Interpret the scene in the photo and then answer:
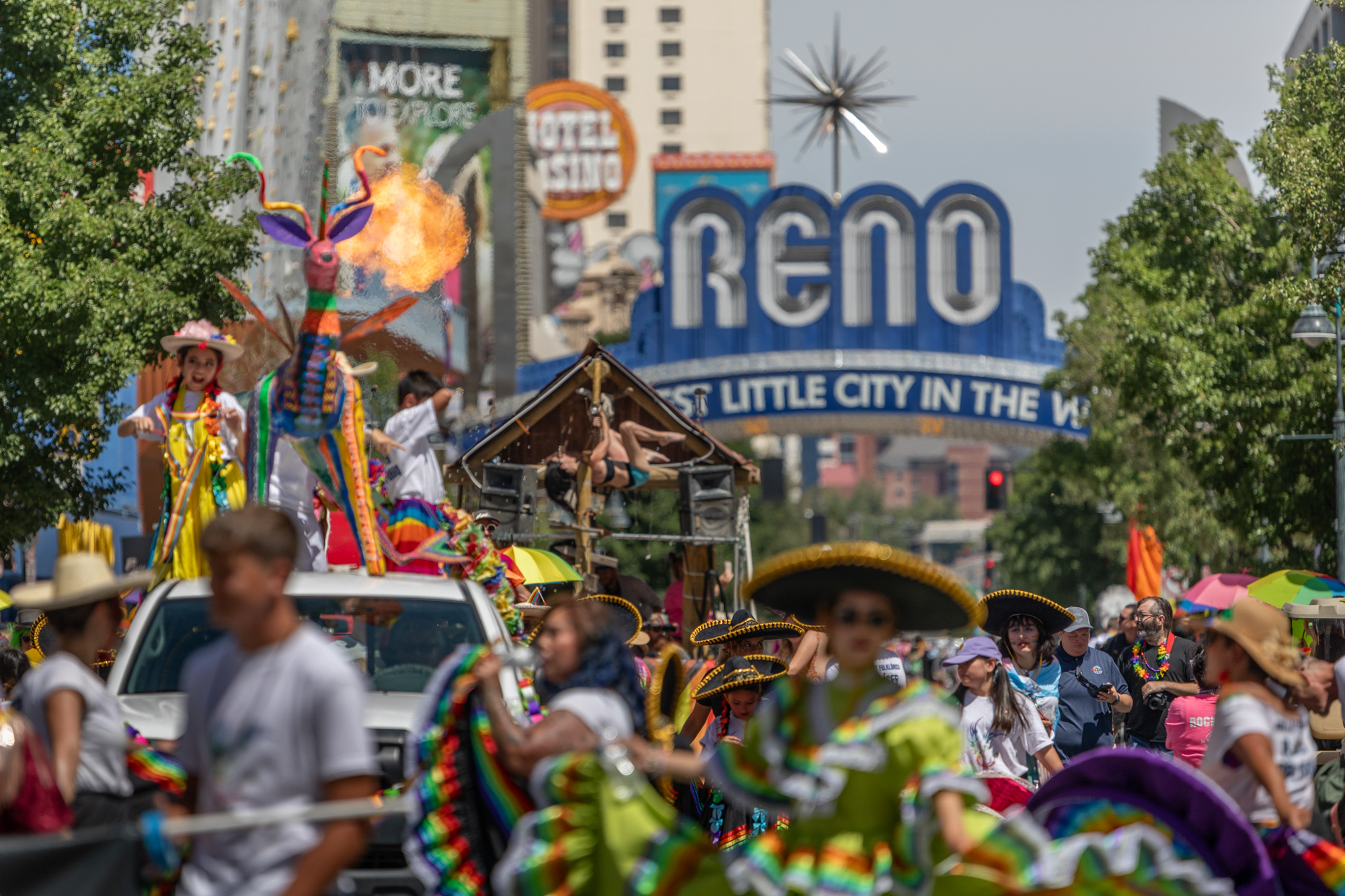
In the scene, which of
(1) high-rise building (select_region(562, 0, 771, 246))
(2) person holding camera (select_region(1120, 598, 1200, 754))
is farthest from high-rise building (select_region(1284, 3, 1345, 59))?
(1) high-rise building (select_region(562, 0, 771, 246))

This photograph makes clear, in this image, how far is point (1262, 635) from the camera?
5.52 metres

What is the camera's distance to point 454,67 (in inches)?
3440

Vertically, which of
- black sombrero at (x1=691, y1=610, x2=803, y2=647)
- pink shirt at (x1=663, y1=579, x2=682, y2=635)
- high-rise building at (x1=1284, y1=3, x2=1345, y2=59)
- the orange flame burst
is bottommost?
pink shirt at (x1=663, y1=579, x2=682, y2=635)

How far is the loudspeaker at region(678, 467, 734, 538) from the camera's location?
17.6 m

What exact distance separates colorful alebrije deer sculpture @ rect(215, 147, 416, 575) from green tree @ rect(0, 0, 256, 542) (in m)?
8.04

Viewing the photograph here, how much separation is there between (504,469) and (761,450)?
126m

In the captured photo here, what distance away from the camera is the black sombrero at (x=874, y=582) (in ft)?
16.6

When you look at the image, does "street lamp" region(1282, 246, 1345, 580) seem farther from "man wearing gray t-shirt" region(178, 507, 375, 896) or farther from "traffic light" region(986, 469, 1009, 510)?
"traffic light" region(986, 469, 1009, 510)

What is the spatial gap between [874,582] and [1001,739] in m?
3.73

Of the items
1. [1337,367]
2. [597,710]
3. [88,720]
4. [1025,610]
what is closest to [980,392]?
[1337,367]

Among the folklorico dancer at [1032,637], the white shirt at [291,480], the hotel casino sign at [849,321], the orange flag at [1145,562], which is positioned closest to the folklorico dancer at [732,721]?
the folklorico dancer at [1032,637]

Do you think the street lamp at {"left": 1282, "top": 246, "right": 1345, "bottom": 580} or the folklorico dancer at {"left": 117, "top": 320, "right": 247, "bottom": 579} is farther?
the street lamp at {"left": 1282, "top": 246, "right": 1345, "bottom": 580}

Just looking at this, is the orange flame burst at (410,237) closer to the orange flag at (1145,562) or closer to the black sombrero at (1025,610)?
the black sombrero at (1025,610)

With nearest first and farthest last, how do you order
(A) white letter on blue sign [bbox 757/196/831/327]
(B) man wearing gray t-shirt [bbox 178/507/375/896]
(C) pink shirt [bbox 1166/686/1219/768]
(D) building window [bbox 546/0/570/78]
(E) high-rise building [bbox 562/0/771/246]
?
(B) man wearing gray t-shirt [bbox 178/507/375/896], (C) pink shirt [bbox 1166/686/1219/768], (A) white letter on blue sign [bbox 757/196/831/327], (E) high-rise building [bbox 562/0/771/246], (D) building window [bbox 546/0/570/78]
